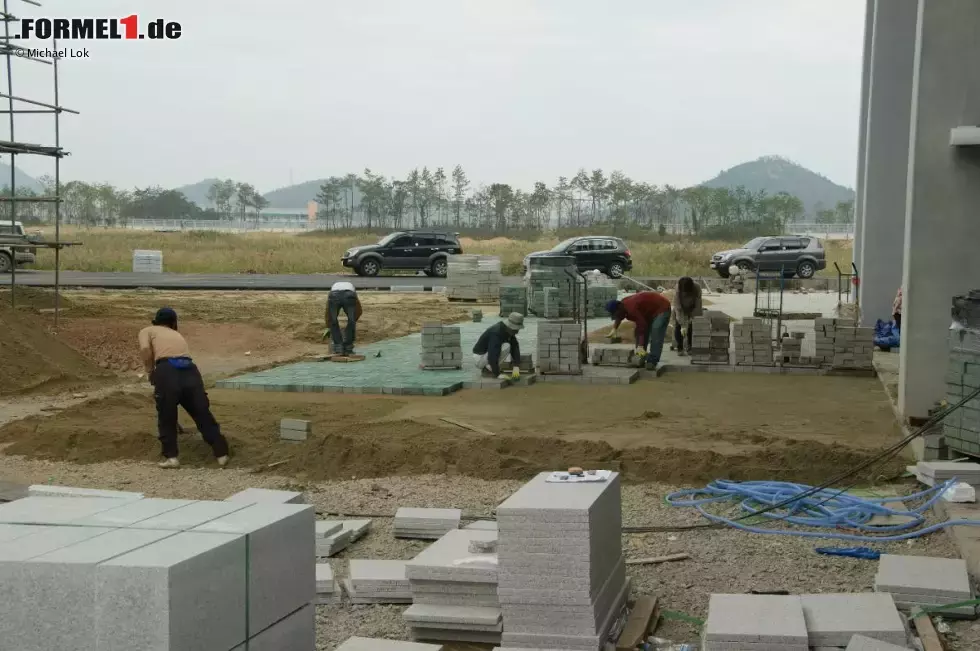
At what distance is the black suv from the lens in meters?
35.1

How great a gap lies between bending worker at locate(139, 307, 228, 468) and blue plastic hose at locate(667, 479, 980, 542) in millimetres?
4355

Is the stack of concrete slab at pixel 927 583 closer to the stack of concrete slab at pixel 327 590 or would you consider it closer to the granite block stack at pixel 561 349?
the stack of concrete slab at pixel 327 590

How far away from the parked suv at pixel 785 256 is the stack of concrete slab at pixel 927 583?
98.6 feet

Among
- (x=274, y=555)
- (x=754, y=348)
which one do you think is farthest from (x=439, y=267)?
(x=274, y=555)

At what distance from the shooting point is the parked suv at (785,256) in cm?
3544

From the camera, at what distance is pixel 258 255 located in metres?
48.3

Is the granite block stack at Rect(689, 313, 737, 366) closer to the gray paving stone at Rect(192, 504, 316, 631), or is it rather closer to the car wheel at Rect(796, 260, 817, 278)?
the gray paving stone at Rect(192, 504, 316, 631)

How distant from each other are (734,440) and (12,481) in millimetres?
6770

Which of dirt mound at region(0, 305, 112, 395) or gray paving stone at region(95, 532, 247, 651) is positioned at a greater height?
gray paving stone at region(95, 532, 247, 651)

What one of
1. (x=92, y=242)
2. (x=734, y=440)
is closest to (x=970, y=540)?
(x=734, y=440)

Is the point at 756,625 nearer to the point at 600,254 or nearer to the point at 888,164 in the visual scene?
the point at 888,164

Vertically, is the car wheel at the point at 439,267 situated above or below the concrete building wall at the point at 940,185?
below

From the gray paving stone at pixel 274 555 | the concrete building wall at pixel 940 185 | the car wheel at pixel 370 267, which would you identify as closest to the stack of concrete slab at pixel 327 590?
the gray paving stone at pixel 274 555

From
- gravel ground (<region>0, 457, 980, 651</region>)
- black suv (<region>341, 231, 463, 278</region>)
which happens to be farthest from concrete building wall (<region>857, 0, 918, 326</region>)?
black suv (<region>341, 231, 463, 278</region>)
